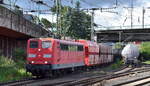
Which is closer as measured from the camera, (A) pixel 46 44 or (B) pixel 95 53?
(A) pixel 46 44

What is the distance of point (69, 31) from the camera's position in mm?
56250

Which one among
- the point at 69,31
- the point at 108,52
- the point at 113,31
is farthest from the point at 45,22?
the point at 108,52

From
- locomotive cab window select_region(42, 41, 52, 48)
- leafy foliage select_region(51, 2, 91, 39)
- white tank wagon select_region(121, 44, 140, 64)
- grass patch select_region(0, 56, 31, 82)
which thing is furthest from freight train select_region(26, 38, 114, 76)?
leafy foliage select_region(51, 2, 91, 39)

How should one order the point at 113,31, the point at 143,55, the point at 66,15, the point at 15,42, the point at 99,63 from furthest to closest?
1. the point at 113,31
2. the point at 143,55
3. the point at 66,15
4. the point at 99,63
5. the point at 15,42

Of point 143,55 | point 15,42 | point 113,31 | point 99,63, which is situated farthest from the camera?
point 113,31

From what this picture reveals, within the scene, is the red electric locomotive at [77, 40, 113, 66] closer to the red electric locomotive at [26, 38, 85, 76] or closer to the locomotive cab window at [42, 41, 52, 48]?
the red electric locomotive at [26, 38, 85, 76]

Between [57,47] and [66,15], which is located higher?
[66,15]

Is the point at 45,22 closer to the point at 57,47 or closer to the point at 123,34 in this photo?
the point at 123,34

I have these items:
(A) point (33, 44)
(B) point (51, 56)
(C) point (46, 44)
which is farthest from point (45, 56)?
(A) point (33, 44)

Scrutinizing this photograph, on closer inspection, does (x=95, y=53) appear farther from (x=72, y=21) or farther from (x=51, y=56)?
(x=72, y=21)

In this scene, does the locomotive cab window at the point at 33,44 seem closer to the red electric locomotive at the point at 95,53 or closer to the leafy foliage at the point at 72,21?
the red electric locomotive at the point at 95,53

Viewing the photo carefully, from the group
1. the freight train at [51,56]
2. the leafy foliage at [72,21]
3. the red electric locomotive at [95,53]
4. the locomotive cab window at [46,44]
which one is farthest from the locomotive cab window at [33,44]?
the leafy foliage at [72,21]

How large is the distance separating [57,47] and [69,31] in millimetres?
29303

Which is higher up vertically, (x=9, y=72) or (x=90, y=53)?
(x=90, y=53)
